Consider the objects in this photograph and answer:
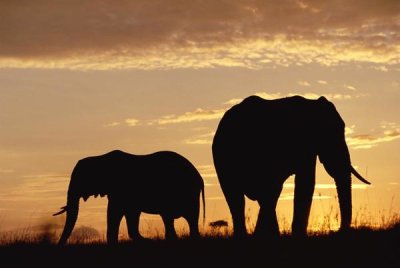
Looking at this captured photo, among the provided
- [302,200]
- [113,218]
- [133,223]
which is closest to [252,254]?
[302,200]

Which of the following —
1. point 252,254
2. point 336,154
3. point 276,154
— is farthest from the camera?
point 336,154

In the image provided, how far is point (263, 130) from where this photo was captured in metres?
14.4

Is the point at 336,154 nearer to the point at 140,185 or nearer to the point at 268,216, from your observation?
the point at 268,216

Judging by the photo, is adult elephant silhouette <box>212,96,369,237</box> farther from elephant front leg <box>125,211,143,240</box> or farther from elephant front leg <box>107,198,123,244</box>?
elephant front leg <box>125,211,143,240</box>

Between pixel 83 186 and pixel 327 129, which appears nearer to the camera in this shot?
pixel 327 129

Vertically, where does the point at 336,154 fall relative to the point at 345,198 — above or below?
above

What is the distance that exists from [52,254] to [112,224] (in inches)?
258

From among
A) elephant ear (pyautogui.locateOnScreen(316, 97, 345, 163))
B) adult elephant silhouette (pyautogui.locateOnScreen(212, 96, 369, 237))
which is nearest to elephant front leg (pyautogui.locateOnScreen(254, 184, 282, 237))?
adult elephant silhouette (pyautogui.locateOnScreen(212, 96, 369, 237))

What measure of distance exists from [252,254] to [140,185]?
11824 millimetres

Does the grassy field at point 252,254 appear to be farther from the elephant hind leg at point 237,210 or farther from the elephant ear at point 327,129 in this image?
the elephant ear at point 327,129

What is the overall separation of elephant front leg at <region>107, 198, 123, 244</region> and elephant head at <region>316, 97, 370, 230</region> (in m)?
6.64

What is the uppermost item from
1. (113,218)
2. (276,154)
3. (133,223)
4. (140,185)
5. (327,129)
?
(327,129)

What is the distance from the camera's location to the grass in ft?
33.8

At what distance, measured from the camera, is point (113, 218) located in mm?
20203
